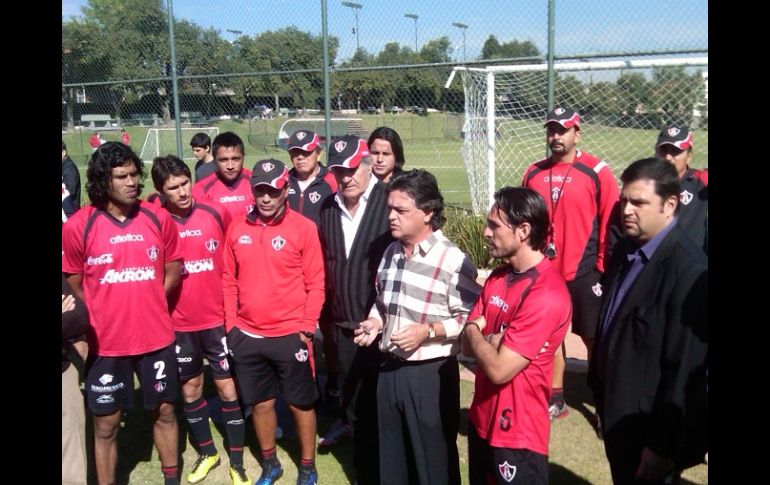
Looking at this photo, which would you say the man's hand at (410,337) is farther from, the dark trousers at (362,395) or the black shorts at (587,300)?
the black shorts at (587,300)

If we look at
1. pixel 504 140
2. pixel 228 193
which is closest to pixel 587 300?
pixel 228 193

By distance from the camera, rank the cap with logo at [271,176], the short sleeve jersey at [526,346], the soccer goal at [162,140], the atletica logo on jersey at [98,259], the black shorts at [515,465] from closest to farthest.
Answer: the short sleeve jersey at [526,346] < the black shorts at [515,465] < the atletica logo on jersey at [98,259] < the cap with logo at [271,176] < the soccer goal at [162,140]

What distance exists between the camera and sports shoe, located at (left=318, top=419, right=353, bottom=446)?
4.89 m

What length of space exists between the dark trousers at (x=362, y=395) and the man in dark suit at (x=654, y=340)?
173cm

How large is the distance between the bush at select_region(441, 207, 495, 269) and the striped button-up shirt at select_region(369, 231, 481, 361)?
4.74 m

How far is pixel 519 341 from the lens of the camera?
2.73m

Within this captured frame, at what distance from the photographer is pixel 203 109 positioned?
11047mm

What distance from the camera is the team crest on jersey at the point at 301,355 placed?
4.14 m

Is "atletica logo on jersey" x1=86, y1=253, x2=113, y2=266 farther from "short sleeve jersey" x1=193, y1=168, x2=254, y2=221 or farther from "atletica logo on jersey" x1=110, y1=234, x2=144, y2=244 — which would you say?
"short sleeve jersey" x1=193, y1=168, x2=254, y2=221

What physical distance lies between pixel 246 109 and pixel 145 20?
2595mm

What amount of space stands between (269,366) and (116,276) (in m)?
1.07

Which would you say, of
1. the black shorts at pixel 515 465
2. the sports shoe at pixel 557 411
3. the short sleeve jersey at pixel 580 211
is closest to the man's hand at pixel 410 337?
the black shorts at pixel 515 465
